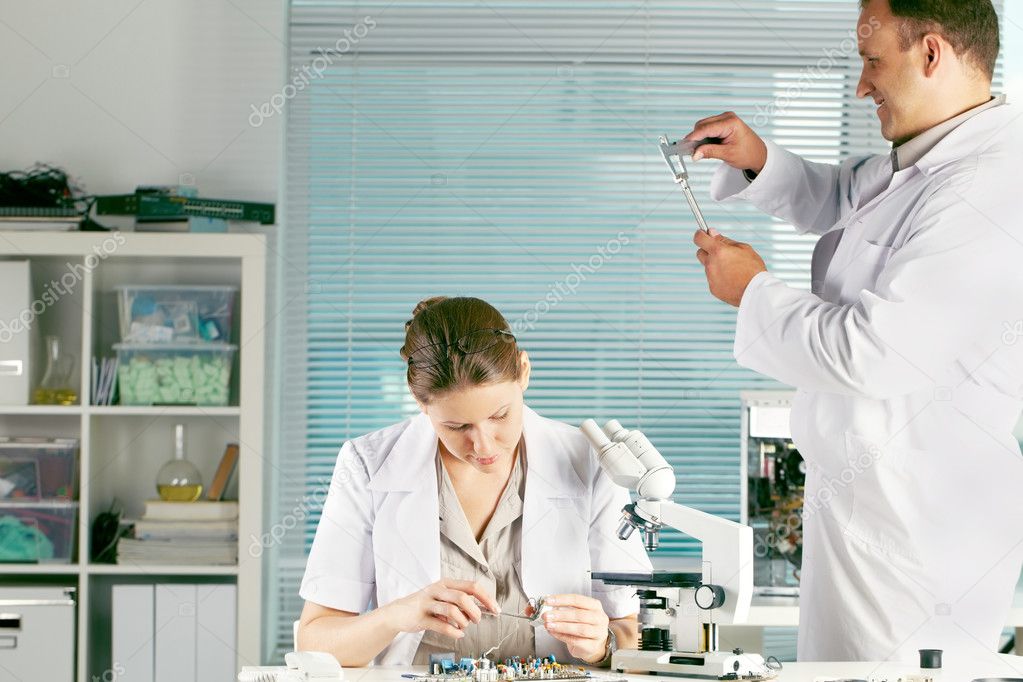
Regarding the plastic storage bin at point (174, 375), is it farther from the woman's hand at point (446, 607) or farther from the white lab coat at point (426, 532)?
the woman's hand at point (446, 607)

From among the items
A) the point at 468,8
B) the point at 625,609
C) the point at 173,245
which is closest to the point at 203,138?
the point at 173,245

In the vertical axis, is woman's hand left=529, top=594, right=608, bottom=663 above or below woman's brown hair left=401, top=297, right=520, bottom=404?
below

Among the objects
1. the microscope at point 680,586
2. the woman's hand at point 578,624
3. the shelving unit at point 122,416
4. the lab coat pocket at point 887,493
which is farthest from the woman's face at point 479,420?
the shelving unit at point 122,416

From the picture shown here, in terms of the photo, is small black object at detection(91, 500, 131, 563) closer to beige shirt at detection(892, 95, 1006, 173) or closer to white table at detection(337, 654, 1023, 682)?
white table at detection(337, 654, 1023, 682)

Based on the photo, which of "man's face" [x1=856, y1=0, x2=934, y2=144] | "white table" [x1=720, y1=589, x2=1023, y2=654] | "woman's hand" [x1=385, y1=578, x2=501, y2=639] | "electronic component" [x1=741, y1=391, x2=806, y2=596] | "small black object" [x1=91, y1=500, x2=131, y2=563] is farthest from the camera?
"small black object" [x1=91, y1=500, x2=131, y2=563]

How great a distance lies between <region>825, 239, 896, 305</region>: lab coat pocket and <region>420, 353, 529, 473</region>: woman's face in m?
0.59

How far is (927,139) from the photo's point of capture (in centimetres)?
186

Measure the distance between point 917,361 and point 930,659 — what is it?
447mm

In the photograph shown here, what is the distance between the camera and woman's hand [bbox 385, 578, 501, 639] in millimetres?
1705

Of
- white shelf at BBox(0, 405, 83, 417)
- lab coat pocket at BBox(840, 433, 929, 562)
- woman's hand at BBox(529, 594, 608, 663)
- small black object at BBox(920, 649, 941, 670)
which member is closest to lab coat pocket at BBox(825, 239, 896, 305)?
lab coat pocket at BBox(840, 433, 929, 562)

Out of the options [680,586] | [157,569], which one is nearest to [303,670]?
[680,586]

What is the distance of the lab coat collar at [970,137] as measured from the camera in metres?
1.78

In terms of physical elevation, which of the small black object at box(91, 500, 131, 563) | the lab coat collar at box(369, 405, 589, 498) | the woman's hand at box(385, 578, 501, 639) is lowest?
the small black object at box(91, 500, 131, 563)

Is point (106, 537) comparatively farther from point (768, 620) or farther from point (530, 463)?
point (768, 620)
